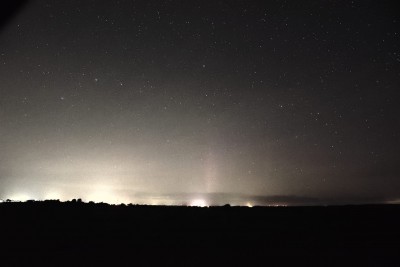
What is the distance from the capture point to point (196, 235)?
12.0 m

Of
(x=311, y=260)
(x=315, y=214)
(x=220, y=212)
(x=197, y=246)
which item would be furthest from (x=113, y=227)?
(x=315, y=214)

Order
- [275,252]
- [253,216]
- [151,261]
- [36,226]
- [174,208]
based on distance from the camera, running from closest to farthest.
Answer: [151,261], [275,252], [36,226], [253,216], [174,208]

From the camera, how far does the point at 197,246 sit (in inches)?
430

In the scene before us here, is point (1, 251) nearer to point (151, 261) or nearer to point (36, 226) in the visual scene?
point (36, 226)

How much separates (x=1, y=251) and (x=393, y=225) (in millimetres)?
13723

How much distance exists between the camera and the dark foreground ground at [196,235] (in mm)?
9844

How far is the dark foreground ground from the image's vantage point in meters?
9.84

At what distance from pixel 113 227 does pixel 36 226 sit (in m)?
2.87

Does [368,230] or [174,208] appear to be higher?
[174,208]

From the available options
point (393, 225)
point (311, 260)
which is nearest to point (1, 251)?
point (311, 260)

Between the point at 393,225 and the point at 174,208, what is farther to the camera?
the point at 174,208

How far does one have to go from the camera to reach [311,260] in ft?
32.6

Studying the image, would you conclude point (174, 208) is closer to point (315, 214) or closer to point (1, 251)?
point (315, 214)

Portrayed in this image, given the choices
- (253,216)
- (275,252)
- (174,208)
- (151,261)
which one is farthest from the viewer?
(174,208)
